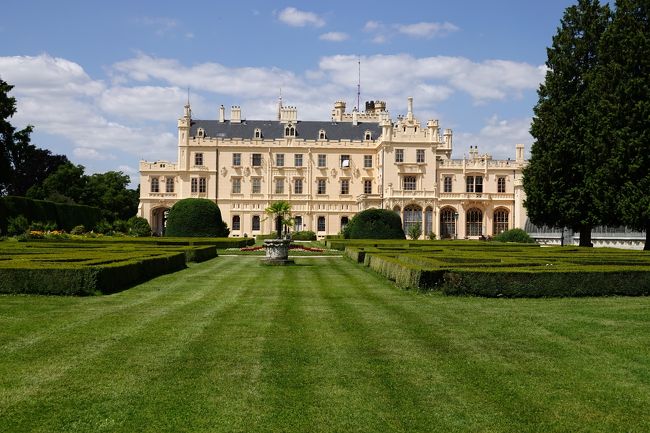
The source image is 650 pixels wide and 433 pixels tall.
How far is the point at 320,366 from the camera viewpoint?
8.77 m

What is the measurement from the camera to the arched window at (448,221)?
75.7 m

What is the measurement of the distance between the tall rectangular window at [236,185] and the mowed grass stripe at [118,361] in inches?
2598

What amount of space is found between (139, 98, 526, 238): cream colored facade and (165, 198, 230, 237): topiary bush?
26921 millimetres

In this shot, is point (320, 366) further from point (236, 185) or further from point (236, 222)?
point (236, 185)

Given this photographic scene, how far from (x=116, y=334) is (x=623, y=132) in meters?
26.5

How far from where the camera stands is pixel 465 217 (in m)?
76.1

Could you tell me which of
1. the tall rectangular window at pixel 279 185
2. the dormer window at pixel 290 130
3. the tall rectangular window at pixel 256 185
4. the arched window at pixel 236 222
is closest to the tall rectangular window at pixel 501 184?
the dormer window at pixel 290 130

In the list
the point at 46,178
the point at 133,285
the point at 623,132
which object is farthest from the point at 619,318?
the point at 46,178

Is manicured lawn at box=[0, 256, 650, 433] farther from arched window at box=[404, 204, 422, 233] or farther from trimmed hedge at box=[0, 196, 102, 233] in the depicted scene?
arched window at box=[404, 204, 422, 233]

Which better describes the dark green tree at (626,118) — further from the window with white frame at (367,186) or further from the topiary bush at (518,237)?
the window with white frame at (367,186)

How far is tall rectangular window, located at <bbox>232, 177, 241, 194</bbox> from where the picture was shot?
260ft

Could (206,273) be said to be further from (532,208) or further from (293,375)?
(532,208)

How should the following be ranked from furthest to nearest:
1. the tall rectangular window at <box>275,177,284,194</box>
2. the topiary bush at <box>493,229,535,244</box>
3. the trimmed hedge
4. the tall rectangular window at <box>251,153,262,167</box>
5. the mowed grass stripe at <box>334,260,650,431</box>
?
the tall rectangular window at <box>275,177,284,194</box> → the tall rectangular window at <box>251,153,262,167</box> → the topiary bush at <box>493,229,535,244</box> → the trimmed hedge → the mowed grass stripe at <box>334,260,650,431</box>

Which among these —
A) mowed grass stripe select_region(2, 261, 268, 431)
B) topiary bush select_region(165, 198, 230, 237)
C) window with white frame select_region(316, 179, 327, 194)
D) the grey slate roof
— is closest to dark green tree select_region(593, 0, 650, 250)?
mowed grass stripe select_region(2, 261, 268, 431)
